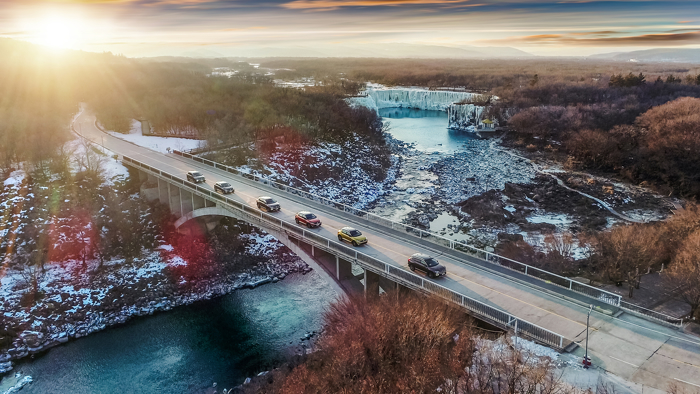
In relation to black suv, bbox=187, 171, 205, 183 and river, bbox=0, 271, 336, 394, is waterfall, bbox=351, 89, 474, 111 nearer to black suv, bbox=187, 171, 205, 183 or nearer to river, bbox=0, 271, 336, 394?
black suv, bbox=187, 171, 205, 183

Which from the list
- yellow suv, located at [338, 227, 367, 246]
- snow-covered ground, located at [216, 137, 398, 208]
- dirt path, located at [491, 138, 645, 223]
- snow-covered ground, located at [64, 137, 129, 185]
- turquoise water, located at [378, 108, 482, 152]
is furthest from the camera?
turquoise water, located at [378, 108, 482, 152]

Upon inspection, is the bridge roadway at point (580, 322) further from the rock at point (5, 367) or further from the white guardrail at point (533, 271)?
the rock at point (5, 367)

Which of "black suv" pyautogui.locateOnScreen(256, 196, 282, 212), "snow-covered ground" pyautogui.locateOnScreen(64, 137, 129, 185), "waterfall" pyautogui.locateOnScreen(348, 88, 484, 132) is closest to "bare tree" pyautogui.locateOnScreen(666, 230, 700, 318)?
"black suv" pyautogui.locateOnScreen(256, 196, 282, 212)

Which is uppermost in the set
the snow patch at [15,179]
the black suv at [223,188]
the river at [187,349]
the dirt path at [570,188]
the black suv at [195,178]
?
the black suv at [195,178]

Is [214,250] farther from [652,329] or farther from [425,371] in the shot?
[652,329]

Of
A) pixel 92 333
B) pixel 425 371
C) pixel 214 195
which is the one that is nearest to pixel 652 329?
pixel 425 371

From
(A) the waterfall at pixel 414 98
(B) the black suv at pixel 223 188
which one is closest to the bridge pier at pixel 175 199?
(B) the black suv at pixel 223 188

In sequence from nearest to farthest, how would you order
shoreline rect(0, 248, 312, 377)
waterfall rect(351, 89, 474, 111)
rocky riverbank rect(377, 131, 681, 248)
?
shoreline rect(0, 248, 312, 377)
rocky riverbank rect(377, 131, 681, 248)
waterfall rect(351, 89, 474, 111)
